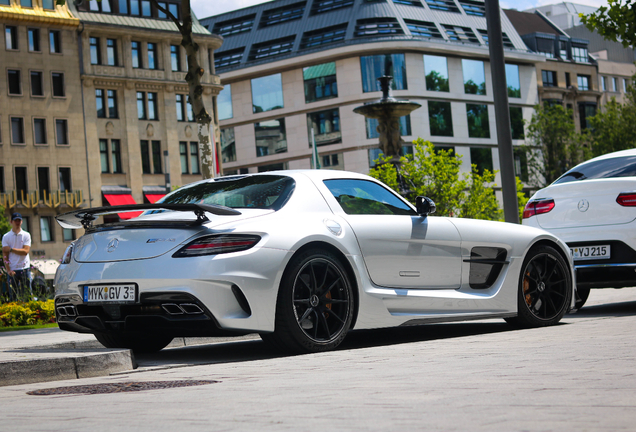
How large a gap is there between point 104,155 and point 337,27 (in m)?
23.1

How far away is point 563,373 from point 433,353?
1.46 meters

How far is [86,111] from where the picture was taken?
54062 mm

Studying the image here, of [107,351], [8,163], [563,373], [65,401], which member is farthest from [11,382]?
[8,163]

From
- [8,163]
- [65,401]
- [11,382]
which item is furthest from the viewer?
[8,163]

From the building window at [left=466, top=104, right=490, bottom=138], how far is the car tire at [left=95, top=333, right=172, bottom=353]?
6757 cm

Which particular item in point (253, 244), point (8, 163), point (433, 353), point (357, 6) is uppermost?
point (357, 6)

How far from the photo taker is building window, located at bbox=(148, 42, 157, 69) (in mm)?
57625

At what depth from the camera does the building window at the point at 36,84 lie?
5222 cm

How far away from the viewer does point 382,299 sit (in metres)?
7.08

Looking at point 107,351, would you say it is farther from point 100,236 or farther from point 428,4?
point 428,4

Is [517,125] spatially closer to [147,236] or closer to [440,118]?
[440,118]

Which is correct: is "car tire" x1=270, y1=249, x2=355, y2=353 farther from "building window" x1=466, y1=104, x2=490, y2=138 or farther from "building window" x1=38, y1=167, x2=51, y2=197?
"building window" x1=466, y1=104, x2=490, y2=138

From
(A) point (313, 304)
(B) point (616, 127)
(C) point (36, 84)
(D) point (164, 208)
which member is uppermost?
(C) point (36, 84)

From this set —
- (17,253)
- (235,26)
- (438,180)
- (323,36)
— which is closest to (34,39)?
(323,36)
